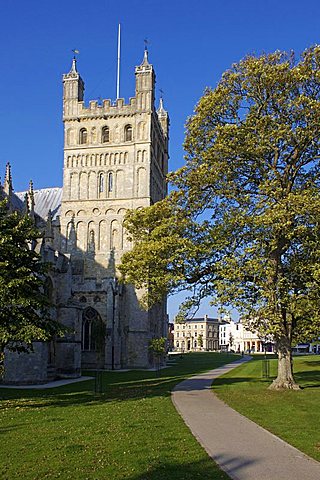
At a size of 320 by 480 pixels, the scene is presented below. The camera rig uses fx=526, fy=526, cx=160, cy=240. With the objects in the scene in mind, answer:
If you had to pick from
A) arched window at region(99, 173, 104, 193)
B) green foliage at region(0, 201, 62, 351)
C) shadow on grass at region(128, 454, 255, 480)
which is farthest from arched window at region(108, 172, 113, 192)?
shadow on grass at region(128, 454, 255, 480)

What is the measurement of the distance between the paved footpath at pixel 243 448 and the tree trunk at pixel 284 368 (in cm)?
548

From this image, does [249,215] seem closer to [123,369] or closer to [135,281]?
[135,281]

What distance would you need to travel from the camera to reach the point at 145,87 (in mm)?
50188

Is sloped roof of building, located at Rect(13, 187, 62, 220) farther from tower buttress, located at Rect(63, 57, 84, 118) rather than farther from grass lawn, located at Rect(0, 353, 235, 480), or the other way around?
grass lawn, located at Rect(0, 353, 235, 480)

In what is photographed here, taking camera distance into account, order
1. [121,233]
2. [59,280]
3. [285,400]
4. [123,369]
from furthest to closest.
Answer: [121,233], [123,369], [59,280], [285,400]

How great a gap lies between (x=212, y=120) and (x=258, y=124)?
7.63 ft

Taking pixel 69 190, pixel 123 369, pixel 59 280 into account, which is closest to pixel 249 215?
pixel 59 280

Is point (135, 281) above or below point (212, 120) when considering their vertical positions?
below

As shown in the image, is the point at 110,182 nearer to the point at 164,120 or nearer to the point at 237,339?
the point at 164,120

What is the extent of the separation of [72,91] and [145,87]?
7766 millimetres

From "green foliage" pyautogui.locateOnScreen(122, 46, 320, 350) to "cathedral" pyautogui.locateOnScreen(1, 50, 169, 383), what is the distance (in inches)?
870

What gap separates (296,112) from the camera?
2109 cm

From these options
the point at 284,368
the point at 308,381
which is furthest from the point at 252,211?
the point at 308,381

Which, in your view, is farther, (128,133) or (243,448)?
(128,133)
